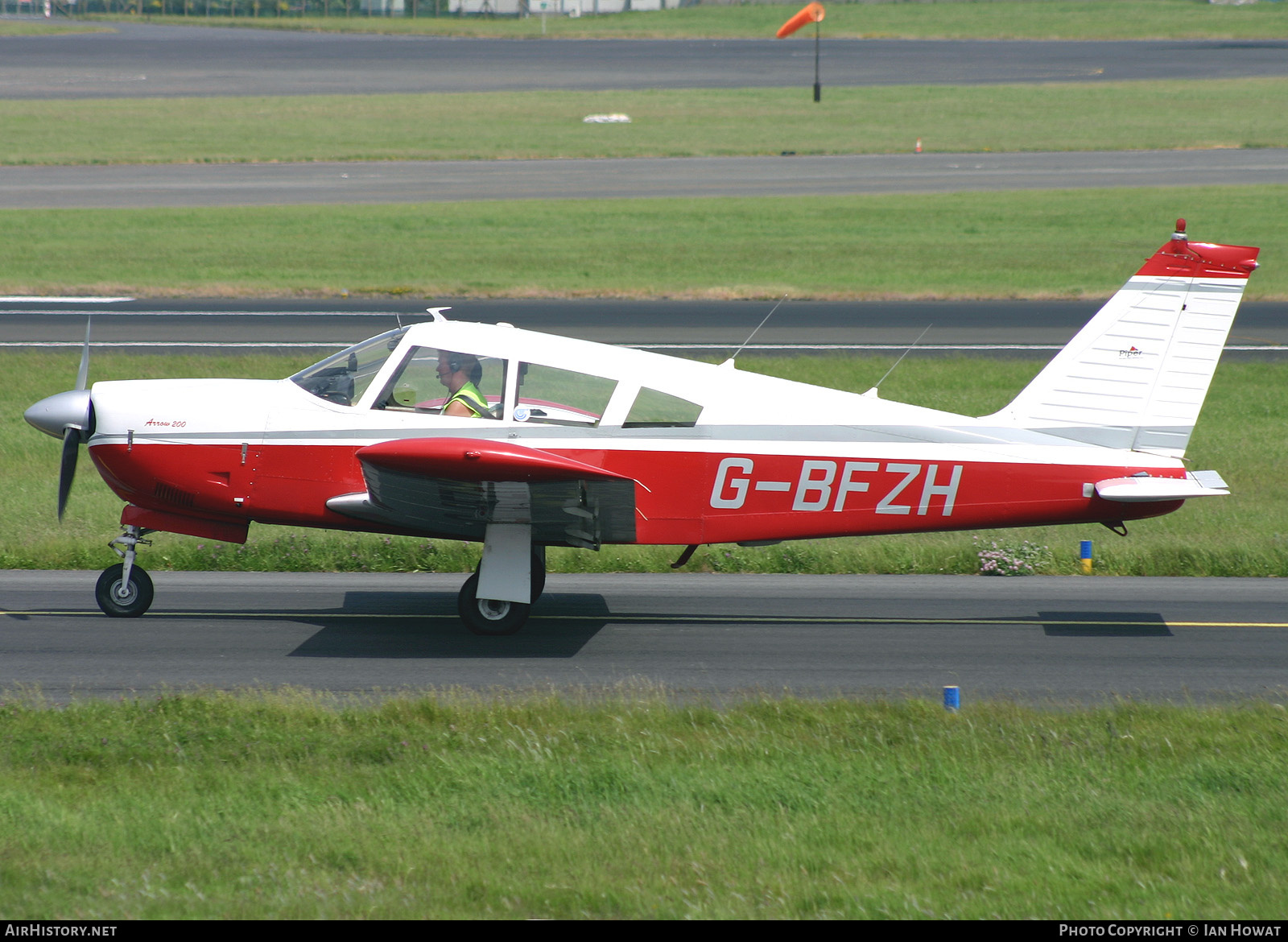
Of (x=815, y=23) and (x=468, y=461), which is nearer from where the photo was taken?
(x=468, y=461)

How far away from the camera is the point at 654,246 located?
1286 inches

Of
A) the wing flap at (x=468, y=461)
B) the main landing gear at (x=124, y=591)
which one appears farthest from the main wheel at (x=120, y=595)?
the wing flap at (x=468, y=461)

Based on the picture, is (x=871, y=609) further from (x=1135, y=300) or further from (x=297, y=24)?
(x=297, y=24)

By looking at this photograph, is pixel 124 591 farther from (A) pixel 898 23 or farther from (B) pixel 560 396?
(A) pixel 898 23

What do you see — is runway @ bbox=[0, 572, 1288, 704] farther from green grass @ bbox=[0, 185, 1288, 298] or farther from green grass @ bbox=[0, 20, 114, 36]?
green grass @ bbox=[0, 20, 114, 36]

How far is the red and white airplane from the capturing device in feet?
30.1

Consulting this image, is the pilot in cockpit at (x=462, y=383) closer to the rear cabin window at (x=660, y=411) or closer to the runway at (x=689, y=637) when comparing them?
the rear cabin window at (x=660, y=411)

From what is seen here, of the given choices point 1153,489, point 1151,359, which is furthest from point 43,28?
point 1153,489

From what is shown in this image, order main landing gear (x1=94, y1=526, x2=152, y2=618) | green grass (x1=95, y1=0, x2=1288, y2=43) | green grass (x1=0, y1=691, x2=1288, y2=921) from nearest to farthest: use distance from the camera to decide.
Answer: green grass (x1=0, y1=691, x2=1288, y2=921), main landing gear (x1=94, y1=526, x2=152, y2=618), green grass (x1=95, y1=0, x2=1288, y2=43)

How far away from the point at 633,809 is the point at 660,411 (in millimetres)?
3551

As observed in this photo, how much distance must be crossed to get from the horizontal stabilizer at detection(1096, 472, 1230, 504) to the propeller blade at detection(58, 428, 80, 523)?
24.4ft

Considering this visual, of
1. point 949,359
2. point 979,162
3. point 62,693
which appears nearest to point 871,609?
point 62,693

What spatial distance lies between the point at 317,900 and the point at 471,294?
22.4m

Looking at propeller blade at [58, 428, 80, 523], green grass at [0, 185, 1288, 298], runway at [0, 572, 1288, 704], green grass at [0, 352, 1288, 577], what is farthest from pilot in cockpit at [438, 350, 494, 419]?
green grass at [0, 185, 1288, 298]
